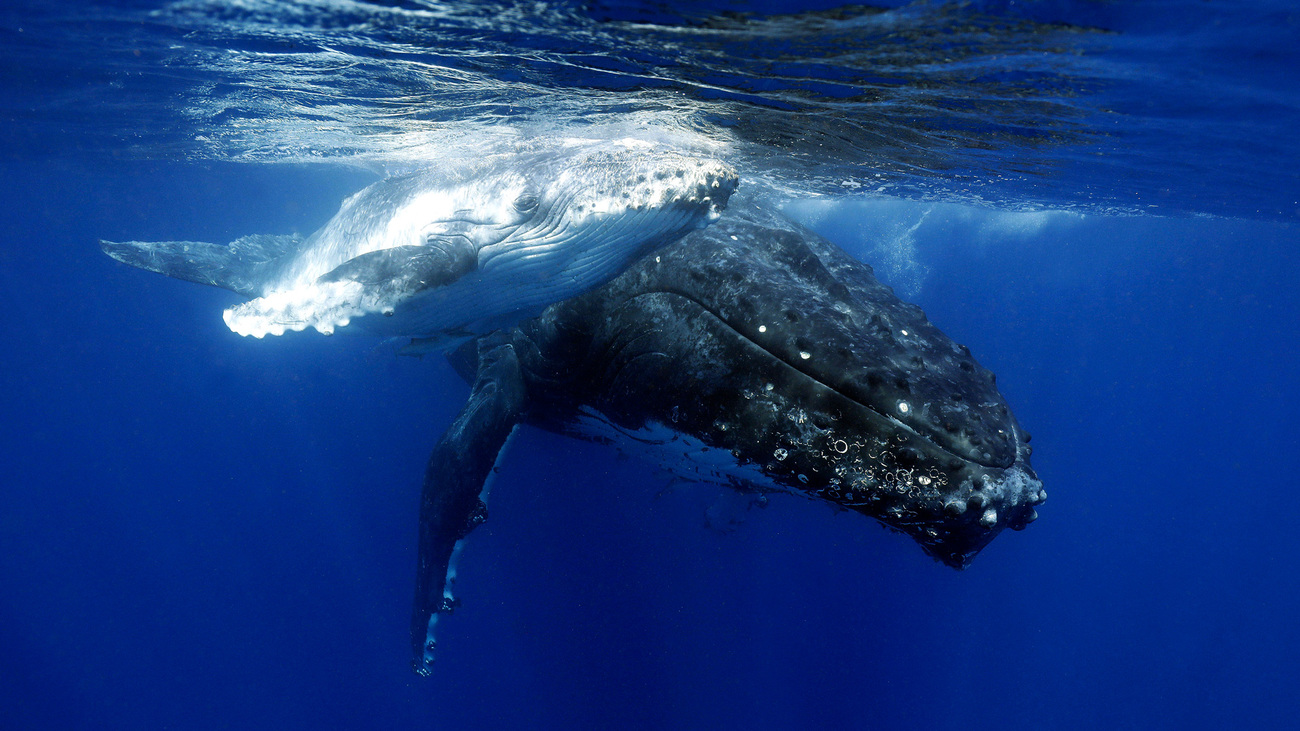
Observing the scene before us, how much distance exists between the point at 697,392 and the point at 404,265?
7.90ft

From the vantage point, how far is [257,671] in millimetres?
22812

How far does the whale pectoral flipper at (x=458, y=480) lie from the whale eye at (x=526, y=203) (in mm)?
2085

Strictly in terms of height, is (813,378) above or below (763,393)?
above

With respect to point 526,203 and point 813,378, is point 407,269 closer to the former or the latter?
point 526,203

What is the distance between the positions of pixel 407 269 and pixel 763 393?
9.01 ft

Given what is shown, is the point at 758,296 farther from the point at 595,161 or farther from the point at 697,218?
the point at 595,161

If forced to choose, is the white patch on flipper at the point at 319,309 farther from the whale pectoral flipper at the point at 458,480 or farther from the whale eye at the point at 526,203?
the whale pectoral flipper at the point at 458,480

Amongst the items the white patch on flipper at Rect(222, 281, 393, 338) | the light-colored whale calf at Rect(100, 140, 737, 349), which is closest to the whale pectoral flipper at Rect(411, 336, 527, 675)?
the light-colored whale calf at Rect(100, 140, 737, 349)

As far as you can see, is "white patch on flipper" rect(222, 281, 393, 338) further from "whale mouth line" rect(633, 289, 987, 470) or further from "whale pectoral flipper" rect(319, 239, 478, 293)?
"whale mouth line" rect(633, 289, 987, 470)

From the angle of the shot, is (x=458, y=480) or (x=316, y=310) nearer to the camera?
(x=316, y=310)

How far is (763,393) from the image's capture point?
14.1 ft

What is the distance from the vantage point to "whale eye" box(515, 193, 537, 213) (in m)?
4.70

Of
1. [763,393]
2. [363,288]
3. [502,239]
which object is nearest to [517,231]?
[502,239]

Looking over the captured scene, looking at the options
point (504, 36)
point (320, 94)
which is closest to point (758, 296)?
point (504, 36)
